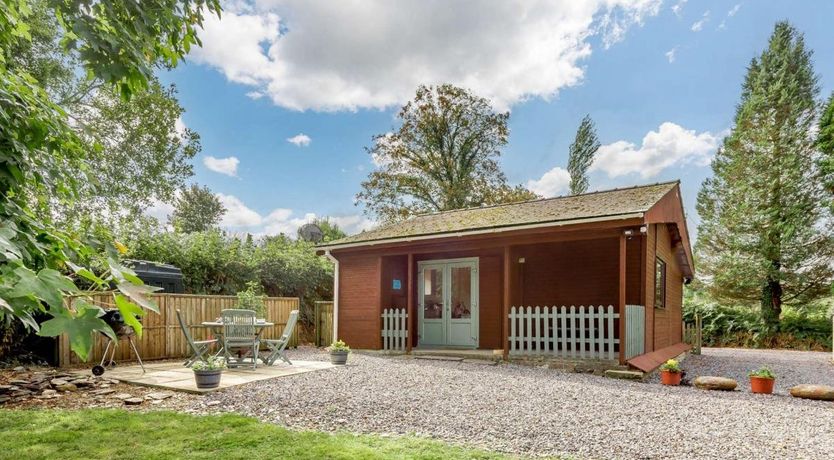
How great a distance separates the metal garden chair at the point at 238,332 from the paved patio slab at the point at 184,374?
13.2 inches

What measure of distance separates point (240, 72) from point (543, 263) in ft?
34.5

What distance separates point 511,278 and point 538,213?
1.67 meters

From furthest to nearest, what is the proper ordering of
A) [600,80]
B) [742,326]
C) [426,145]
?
[426,145] → [742,326] → [600,80]

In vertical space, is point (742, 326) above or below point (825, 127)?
below

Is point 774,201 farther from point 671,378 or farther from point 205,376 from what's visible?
point 205,376

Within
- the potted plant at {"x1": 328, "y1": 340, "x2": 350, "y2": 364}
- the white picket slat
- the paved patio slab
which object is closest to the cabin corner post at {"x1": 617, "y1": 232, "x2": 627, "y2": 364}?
the white picket slat

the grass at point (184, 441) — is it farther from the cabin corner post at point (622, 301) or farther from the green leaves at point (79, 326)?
the cabin corner post at point (622, 301)

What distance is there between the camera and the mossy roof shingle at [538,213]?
8.77 m

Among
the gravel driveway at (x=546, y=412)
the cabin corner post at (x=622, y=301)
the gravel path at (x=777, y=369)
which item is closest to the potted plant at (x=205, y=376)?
the gravel driveway at (x=546, y=412)

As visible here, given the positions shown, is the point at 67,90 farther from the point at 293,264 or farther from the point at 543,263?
the point at 543,263

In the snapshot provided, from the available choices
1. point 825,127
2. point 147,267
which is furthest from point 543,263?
point 825,127

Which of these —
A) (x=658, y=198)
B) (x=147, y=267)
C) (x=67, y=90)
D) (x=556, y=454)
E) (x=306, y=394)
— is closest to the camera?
(x=556, y=454)

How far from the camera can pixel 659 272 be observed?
10.8m

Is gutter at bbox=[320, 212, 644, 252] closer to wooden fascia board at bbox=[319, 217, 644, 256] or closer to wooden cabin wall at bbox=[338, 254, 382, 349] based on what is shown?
wooden fascia board at bbox=[319, 217, 644, 256]
